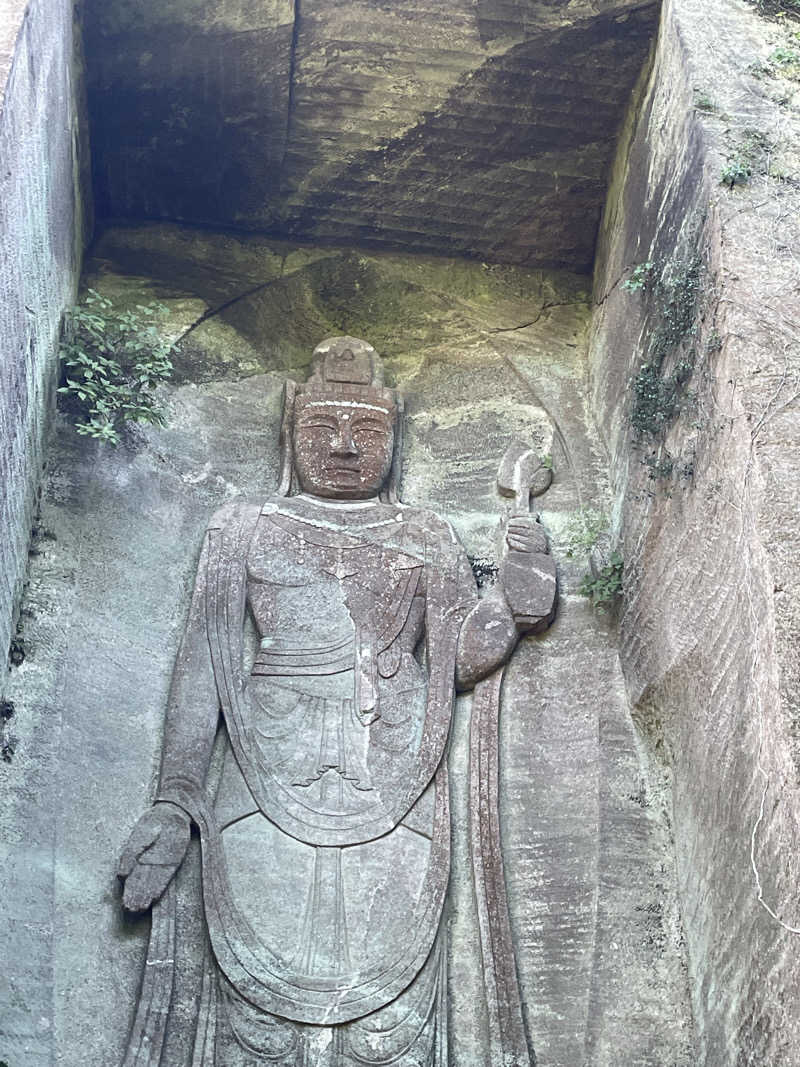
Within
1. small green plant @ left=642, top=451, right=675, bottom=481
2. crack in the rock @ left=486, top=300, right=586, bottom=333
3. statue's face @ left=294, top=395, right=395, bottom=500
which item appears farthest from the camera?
crack in the rock @ left=486, top=300, right=586, bottom=333

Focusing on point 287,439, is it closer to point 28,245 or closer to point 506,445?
point 506,445

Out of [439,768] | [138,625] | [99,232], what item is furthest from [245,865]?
[99,232]

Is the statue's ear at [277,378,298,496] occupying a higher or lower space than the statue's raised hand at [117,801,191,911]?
higher

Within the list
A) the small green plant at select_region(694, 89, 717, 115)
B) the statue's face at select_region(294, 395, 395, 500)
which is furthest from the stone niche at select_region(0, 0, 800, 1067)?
the statue's face at select_region(294, 395, 395, 500)

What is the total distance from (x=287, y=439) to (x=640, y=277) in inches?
77.5

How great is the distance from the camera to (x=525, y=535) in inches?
279

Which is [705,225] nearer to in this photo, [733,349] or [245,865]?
[733,349]

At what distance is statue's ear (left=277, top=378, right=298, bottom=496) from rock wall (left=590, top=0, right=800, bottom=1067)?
1.63 metres

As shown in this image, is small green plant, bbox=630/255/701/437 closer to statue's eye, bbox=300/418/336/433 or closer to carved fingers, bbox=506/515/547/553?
carved fingers, bbox=506/515/547/553

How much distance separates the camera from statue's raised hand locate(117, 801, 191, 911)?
18.9 ft

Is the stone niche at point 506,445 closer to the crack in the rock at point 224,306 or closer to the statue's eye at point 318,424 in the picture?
the crack in the rock at point 224,306

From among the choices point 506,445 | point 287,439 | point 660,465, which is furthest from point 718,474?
point 287,439

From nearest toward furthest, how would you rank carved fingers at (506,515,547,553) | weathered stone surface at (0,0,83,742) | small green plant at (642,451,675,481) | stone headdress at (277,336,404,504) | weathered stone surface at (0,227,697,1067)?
weathered stone surface at (0,227,697,1067), weathered stone surface at (0,0,83,742), small green plant at (642,451,675,481), carved fingers at (506,515,547,553), stone headdress at (277,336,404,504)

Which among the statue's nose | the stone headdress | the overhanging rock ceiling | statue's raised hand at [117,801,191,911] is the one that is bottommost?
statue's raised hand at [117,801,191,911]
